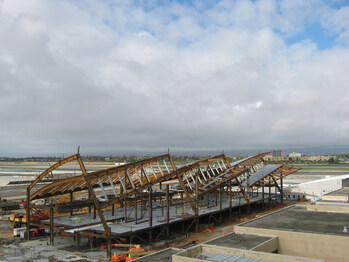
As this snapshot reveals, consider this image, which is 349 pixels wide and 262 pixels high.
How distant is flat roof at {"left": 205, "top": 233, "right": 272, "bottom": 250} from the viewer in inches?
893

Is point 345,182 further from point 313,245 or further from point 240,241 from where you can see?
point 240,241

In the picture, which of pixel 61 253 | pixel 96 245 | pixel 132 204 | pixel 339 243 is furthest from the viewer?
pixel 132 204

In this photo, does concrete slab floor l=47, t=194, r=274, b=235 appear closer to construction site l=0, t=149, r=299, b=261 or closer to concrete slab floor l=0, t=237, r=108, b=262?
construction site l=0, t=149, r=299, b=261

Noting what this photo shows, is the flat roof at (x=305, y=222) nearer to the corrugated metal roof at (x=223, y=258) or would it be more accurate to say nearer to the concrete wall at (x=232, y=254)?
the concrete wall at (x=232, y=254)

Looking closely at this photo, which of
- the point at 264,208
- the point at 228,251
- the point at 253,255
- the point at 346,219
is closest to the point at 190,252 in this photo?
the point at 228,251

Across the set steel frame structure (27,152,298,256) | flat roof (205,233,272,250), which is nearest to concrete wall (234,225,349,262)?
flat roof (205,233,272,250)

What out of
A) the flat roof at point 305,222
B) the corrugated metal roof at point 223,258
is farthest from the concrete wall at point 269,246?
the flat roof at point 305,222

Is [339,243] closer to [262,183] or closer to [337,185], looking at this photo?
[262,183]

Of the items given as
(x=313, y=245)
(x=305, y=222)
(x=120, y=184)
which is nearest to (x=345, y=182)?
(x=305, y=222)

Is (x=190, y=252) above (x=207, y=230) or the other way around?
above

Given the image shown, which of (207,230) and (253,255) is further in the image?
(207,230)

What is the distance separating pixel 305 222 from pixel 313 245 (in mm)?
6467

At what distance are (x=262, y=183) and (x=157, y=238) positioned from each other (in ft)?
105

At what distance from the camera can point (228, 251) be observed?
20.1m
